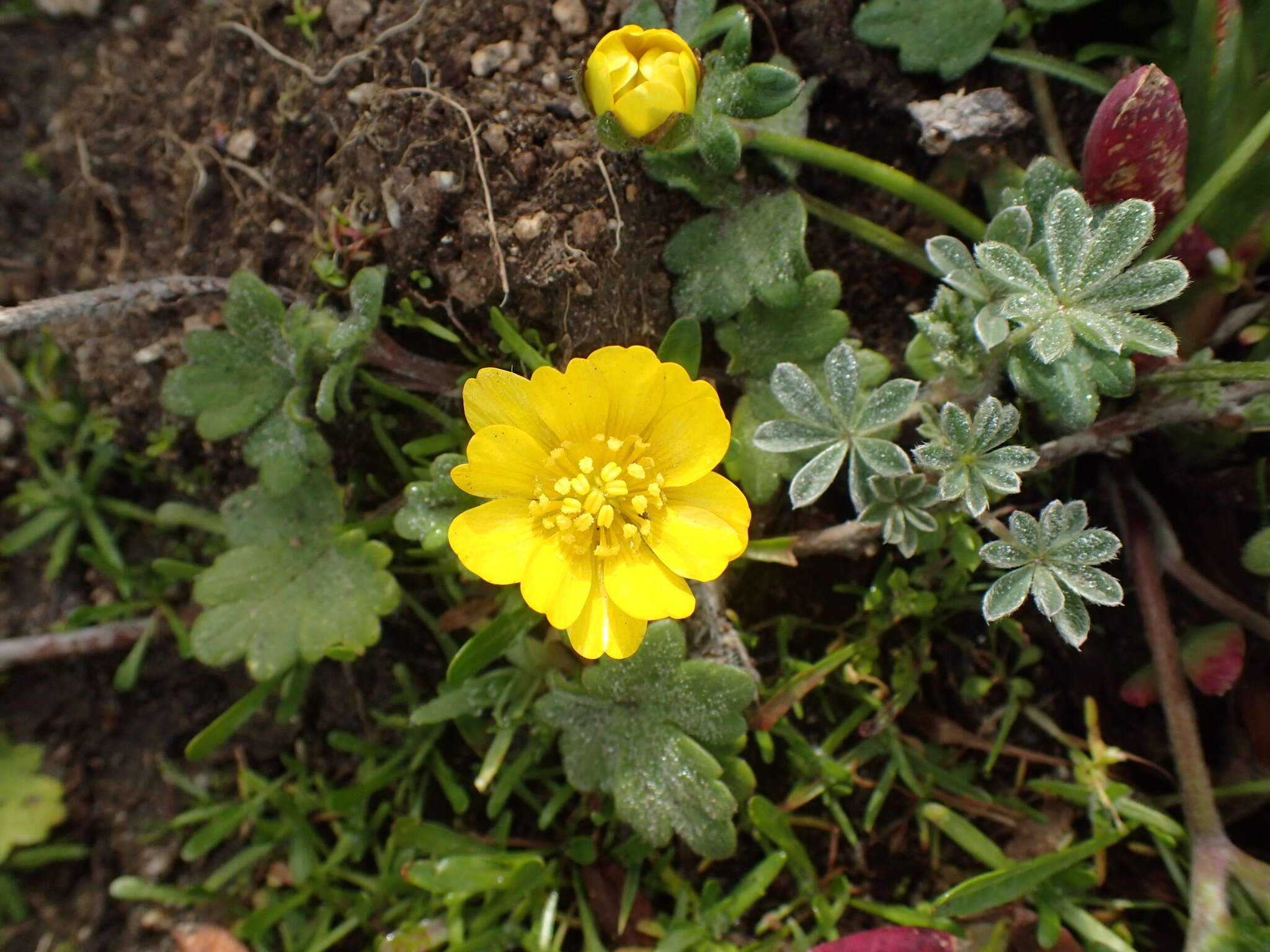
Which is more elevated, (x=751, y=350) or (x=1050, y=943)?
(x=751, y=350)

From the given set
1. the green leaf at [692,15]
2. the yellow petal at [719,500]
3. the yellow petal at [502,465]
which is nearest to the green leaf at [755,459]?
the yellow petal at [719,500]

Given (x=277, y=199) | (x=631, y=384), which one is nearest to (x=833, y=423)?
(x=631, y=384)

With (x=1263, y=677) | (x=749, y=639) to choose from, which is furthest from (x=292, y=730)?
(x=1263, y=677)

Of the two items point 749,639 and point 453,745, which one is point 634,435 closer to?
point 749,639

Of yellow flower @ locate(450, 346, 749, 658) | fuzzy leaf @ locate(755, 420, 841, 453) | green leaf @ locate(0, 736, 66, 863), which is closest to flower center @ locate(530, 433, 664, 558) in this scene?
yellow flower @ locate(450, 346, 749, 658)

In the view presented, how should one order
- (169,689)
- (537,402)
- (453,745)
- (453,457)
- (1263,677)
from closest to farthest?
(537,402), (453,457), (1263,677), (453,745), (169,689)

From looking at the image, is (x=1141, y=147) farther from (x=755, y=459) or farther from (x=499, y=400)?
(x=499, y=400)
